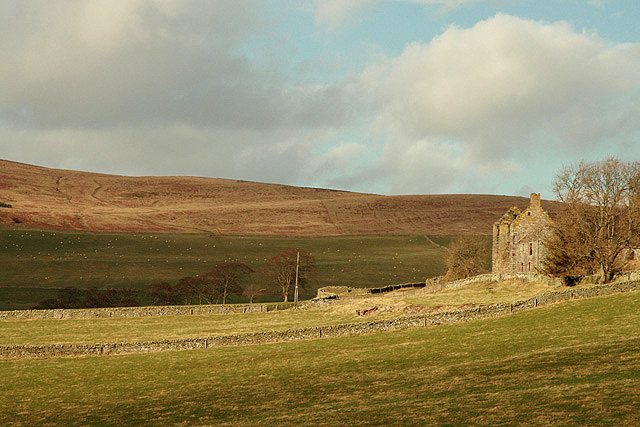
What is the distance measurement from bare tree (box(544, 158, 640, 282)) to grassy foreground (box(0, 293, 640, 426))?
39.6ft

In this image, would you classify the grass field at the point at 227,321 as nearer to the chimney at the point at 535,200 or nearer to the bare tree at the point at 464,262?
the chimney at the point at 535,200

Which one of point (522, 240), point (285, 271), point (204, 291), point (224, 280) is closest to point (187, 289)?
point (204, 291)

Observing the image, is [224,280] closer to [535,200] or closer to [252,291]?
[252,291]

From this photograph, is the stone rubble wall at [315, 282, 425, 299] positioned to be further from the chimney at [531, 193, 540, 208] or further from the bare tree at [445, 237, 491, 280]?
the chimney at [531, 193, 540, 208]

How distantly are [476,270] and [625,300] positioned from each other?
52.9m

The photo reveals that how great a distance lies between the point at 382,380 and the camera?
27.9m

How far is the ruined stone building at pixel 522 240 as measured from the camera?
7075 centimetres

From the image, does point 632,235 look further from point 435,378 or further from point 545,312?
point 435,378

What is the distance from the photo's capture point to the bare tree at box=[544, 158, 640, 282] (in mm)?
52500

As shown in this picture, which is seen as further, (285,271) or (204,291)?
(204,291)

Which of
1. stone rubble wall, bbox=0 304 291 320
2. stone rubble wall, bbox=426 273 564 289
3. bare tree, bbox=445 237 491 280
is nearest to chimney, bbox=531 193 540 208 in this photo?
stone rubble wall, bbox=426 273 564 289

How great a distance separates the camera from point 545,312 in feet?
134

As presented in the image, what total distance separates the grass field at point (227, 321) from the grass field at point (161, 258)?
1627 inches

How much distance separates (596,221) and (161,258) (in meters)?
103
